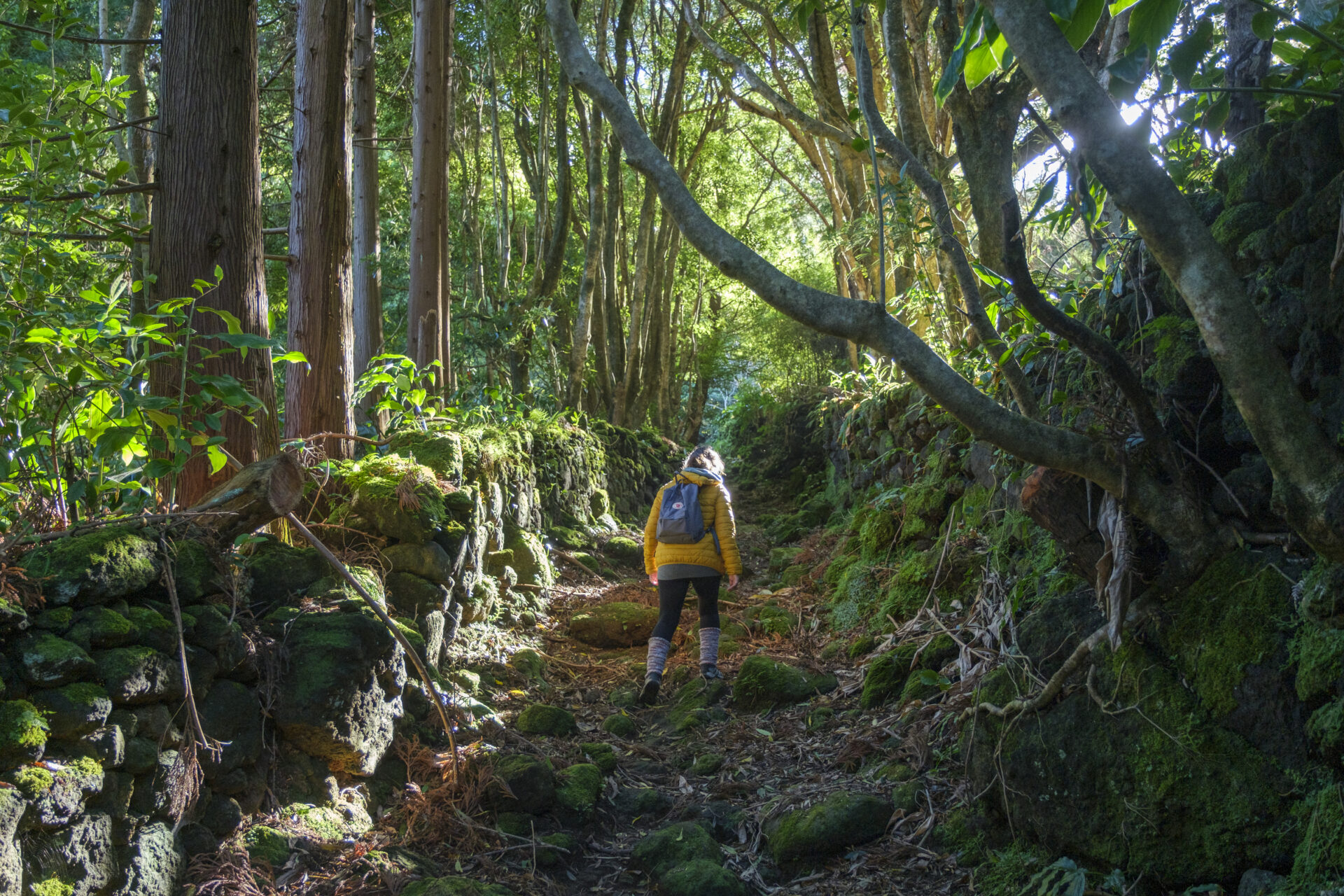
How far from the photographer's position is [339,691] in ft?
11.4

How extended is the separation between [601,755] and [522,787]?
0.83 m

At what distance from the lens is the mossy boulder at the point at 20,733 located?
2.27 metres

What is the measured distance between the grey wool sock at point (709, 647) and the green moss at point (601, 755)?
55.6 inches

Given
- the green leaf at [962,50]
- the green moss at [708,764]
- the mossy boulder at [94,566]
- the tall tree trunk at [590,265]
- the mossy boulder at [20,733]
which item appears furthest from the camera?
the tall tree trunk at [590,265]

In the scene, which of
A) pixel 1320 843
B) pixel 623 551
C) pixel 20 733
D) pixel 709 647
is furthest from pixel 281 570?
pixel 623 551

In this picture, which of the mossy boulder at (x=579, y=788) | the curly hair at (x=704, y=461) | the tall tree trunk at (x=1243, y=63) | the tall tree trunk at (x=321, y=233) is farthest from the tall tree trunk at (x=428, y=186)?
the tall tree trunk at (x=1243, y=63)

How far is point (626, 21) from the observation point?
12383 mm

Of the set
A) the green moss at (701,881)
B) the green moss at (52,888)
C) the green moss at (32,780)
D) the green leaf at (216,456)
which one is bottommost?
the green moss at (701,881)

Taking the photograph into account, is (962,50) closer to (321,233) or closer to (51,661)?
(51,661)

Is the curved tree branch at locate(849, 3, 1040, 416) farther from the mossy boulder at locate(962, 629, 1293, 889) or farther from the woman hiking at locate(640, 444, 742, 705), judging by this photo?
the woman hiking at locate(640, 444, 742, 705)

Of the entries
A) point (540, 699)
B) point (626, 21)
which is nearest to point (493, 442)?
point (540, 699)

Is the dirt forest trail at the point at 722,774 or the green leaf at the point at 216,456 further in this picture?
the dirt forest trail at the point at 722,774

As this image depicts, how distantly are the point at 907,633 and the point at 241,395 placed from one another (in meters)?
4.20

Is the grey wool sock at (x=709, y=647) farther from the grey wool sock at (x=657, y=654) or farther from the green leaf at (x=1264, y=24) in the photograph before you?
the green leaf at (x=1264, y=24)
